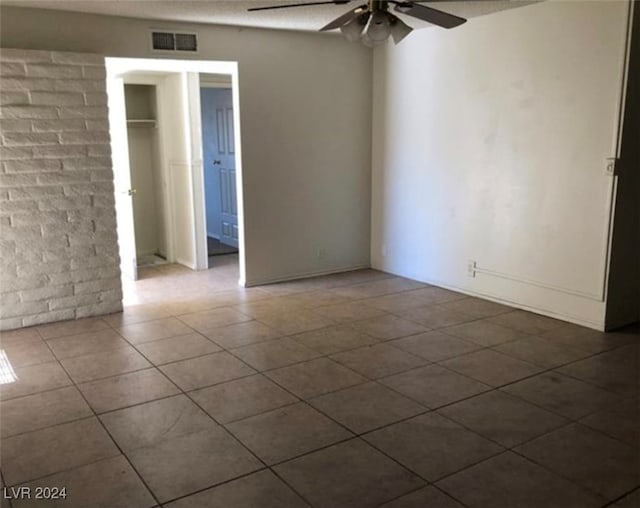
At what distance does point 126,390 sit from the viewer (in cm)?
330

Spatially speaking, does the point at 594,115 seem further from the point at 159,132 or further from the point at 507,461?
the point at 159,132

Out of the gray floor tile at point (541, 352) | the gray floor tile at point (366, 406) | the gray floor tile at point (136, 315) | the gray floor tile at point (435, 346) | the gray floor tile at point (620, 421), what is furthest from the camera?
the gray floor tile at point (136, 315)

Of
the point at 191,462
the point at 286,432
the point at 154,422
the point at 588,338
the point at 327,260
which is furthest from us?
the point at 327,260

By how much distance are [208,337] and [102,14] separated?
8.85 feet

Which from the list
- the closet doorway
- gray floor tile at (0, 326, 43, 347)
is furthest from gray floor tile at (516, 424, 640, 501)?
the closet doorway

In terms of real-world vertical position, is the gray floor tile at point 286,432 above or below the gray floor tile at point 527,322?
below

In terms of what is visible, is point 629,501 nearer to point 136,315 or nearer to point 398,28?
point 398,28

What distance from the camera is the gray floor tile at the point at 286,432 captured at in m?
2.63

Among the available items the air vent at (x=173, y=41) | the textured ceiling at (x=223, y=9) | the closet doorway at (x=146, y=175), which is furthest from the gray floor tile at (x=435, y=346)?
the closet doorway at (x=146, y=175)

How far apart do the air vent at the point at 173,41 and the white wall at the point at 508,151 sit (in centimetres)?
194

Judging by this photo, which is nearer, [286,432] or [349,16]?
[286,432]

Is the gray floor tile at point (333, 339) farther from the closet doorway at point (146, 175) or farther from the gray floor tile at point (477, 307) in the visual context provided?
the closet doorway at point (146, 175)

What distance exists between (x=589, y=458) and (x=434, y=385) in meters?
0.95

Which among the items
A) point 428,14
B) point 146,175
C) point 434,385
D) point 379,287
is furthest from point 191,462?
point 146,175
